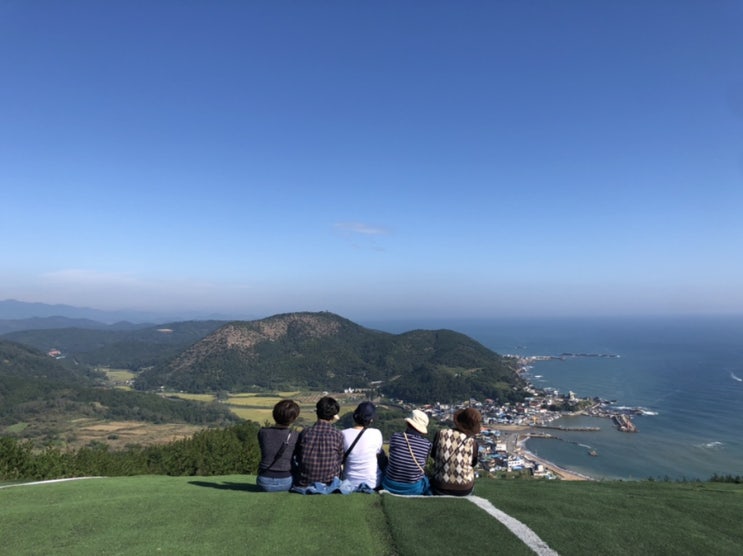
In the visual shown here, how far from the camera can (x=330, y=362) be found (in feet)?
517

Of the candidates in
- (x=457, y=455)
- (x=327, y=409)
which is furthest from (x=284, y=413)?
(x=457, y=455)

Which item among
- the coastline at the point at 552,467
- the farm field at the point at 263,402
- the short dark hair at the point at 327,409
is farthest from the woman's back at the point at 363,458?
the farm field at the point at 263,402

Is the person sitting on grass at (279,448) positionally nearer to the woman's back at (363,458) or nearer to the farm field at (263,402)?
the woman's back at (363,458)

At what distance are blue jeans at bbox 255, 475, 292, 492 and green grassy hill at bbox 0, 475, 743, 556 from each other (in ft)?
0.76

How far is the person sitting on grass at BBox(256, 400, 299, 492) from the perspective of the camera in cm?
683

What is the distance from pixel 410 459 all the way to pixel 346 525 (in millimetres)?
1590

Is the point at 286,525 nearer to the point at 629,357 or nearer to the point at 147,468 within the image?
the point at 147,468

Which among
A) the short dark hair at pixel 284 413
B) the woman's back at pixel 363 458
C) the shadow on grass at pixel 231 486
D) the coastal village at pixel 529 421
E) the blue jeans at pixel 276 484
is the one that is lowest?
the coastal village at pixel 529 421

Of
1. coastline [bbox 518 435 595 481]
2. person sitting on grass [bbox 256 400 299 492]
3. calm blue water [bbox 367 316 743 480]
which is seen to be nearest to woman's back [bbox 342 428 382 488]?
person sitting on grass [bbox 256 400 299 492]

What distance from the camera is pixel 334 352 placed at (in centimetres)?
16425

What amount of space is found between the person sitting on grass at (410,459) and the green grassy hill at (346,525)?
1.15 ft

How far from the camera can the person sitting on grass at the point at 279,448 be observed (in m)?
6.83

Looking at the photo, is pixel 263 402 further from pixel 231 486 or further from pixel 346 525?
pixel 346 525

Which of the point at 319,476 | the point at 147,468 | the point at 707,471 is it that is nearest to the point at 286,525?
the point at 319,476
